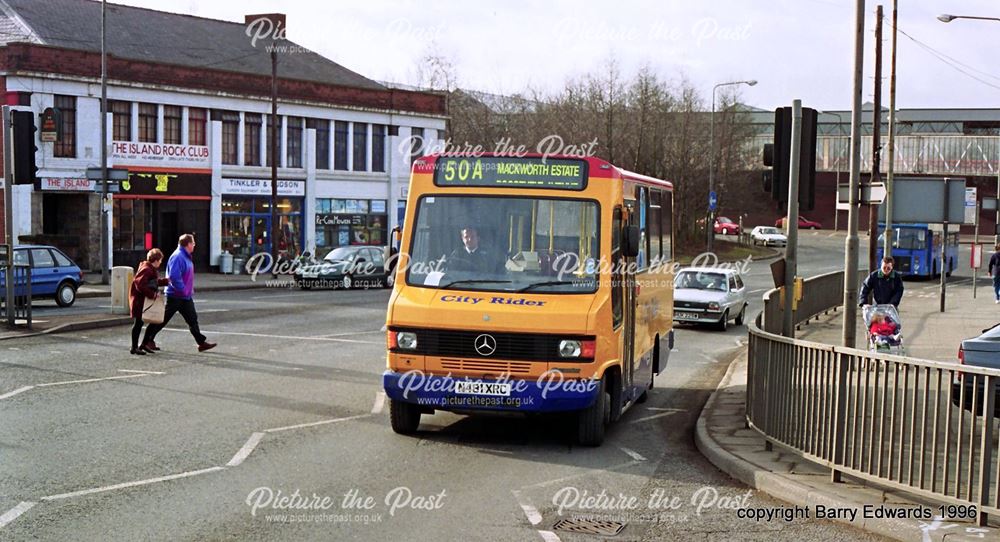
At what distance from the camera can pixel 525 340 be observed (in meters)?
10.1

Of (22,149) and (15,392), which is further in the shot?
(22,149)

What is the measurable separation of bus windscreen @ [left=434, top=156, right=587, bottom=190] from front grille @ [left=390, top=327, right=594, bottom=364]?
172 cm

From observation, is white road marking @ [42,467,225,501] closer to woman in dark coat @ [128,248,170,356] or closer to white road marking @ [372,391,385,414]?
white road marking @ [372,391,385,414]

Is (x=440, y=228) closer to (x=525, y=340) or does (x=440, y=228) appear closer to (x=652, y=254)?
(x=525, y=340)

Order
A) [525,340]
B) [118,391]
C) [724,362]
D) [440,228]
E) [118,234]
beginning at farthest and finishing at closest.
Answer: [118,234]
[724,362]
[118,391]
[440,228]
[525,340]

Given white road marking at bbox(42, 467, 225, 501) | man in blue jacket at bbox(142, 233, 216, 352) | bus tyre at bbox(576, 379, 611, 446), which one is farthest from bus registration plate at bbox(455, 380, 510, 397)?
man in blue jacket at bbox(142, 233, 216, 352)

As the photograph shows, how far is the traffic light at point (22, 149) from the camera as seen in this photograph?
1964 cm

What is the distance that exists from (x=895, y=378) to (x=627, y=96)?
5374 centimetres

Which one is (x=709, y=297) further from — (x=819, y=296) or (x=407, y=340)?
(x=407, y=340)

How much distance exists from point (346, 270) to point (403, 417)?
2604 cm

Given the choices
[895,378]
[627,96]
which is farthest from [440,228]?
[627,96]

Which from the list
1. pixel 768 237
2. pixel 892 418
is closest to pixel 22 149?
pixel 892 418

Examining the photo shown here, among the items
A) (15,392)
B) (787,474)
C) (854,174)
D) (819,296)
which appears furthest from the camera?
(819,296)

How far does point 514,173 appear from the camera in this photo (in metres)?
11.2
